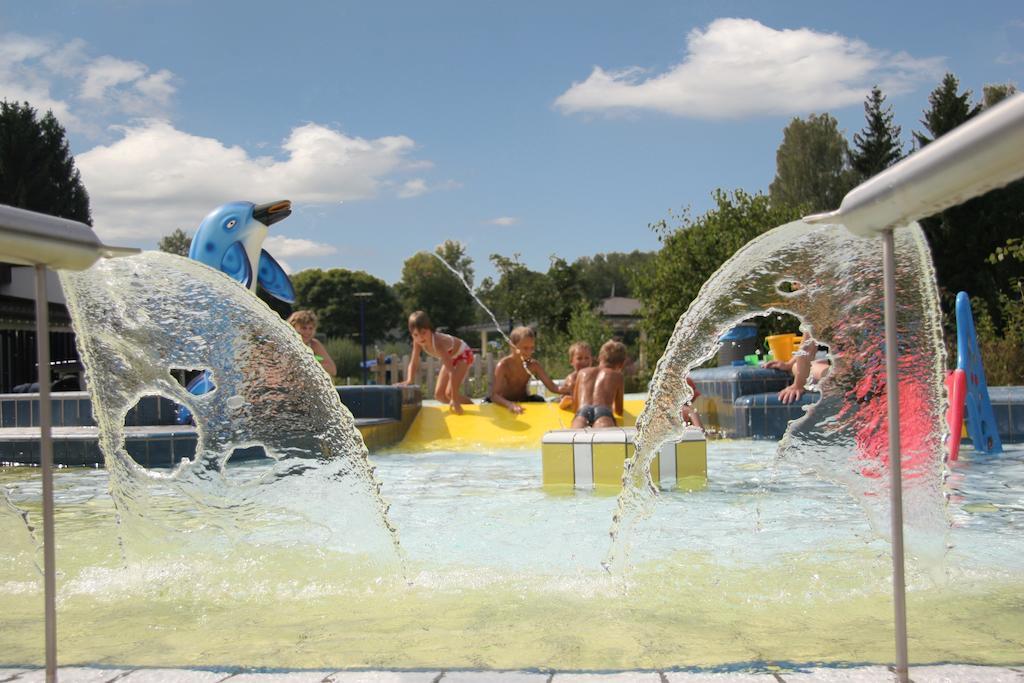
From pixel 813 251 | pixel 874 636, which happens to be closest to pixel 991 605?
pixel 874 636

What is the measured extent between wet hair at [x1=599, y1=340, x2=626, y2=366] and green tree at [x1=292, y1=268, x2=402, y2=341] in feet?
204

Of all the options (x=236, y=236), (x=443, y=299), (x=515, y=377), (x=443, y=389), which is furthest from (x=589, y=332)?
(x=443, y=299)

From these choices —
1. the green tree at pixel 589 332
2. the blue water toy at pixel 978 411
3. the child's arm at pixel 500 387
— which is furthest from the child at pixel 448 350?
the green tree at pixel 589 332

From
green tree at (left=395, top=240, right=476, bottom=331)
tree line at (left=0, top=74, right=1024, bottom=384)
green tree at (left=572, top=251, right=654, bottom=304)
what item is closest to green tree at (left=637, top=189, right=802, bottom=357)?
tree line at (left=0, top=74, right=1024, bottom=384)

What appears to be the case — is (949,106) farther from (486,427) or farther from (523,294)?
(486,427)

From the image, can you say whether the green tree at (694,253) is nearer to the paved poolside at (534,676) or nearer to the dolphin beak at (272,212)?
the dolphin beak at (272,212)

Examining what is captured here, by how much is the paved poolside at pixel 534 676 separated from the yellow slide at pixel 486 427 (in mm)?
7280

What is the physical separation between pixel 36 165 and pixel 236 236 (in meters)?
33.1

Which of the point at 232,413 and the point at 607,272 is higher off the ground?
the point at 607,272

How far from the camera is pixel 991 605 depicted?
333 centimetres

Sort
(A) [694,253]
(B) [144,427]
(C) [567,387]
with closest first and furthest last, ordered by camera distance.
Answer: (B) [144,427] → (C) [567,387] → (A) [694,253]

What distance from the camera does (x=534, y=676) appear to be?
2.39 m

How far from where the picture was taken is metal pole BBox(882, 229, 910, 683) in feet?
7.30

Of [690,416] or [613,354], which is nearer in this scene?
[613,354]
